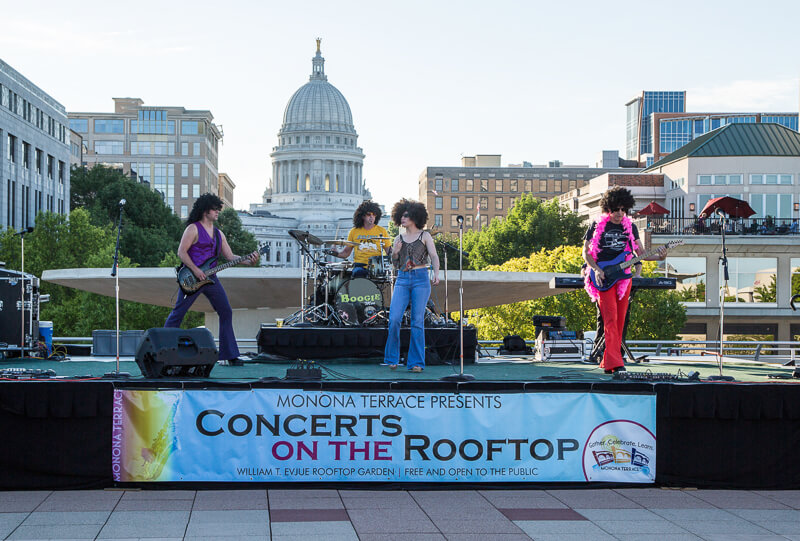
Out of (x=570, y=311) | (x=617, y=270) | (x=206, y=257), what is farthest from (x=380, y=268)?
(x=570, y=311)

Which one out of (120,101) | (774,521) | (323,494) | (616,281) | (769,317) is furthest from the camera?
(120,101)

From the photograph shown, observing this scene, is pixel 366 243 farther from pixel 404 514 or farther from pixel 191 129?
pixel 191 129

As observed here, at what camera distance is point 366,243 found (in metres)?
13.3

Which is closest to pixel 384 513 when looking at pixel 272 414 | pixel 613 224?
pixel 272 414

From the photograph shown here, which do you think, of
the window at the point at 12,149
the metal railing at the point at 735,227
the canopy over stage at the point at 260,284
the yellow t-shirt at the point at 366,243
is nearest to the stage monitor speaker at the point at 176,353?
the yellow t-shirt at the point at 366,243

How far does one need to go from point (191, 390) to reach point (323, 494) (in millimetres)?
1448

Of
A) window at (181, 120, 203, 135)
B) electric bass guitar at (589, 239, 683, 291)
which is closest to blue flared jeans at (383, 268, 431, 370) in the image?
electric bass guitar at (589, 239, 683, 291)

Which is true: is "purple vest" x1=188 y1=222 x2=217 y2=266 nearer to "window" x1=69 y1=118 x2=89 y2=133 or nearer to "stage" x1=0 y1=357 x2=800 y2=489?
"stage" x1=0 y1=357 x2=800 y2=489

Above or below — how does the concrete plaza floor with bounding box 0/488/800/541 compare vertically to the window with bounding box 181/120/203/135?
below

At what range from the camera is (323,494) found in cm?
868

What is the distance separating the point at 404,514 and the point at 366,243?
5818 mm

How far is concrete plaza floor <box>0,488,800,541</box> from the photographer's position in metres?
7.27

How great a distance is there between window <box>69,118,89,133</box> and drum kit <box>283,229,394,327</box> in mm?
152196

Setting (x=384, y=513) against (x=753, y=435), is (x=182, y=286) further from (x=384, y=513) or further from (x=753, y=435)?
(x=753, y=435)
